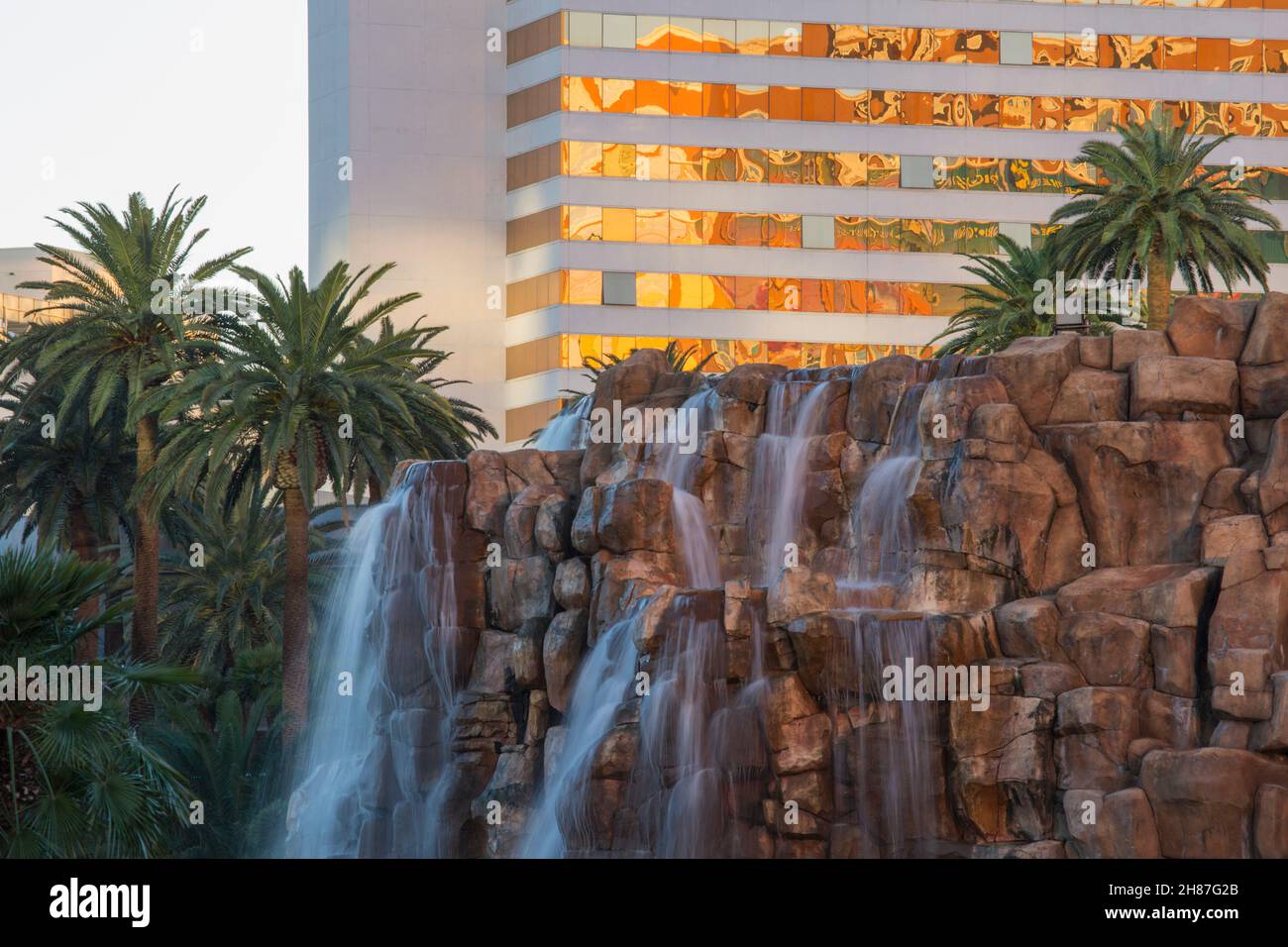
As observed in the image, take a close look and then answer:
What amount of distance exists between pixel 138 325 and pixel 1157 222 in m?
31.3

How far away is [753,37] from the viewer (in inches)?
3679

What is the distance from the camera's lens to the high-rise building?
92.6 m

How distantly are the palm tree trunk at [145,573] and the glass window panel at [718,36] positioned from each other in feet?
153

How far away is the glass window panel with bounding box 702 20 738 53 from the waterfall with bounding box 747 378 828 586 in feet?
187

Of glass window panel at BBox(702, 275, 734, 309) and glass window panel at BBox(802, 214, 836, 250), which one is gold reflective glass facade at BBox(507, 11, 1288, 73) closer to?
glass window panel at BBox(802, 214, 836, 250)

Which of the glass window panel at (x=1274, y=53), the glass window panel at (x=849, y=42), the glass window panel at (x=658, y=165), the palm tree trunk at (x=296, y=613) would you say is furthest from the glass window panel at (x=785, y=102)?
the palm tree trunk at (x=296, y=613)

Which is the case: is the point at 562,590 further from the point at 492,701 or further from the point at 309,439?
the point at 309,439

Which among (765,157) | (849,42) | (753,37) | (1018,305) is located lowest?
(1018,305)

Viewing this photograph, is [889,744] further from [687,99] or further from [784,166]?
[687,99]

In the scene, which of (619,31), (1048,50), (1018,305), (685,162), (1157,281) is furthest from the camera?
(1048,50)

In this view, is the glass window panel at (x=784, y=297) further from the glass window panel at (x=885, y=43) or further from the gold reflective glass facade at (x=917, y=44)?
the glass window panel at (x=885, y=43)

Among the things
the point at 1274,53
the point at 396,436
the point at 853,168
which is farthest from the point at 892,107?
the point at 396,436
